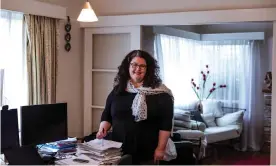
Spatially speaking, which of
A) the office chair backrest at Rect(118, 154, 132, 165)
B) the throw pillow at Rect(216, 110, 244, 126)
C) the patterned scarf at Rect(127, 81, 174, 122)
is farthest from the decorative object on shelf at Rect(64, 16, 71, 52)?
the throw pillow at Rect(216, 110, 244, 126)

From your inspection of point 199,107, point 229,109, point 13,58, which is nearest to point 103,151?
point 13,58

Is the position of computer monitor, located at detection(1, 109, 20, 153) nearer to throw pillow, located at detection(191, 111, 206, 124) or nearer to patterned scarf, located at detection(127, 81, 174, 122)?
patterned scarf, located at detection(127, 81, 174, 122)

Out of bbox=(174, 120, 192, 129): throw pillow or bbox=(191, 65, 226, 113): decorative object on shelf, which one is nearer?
bbox=(174, 120, 192, 129): throw pillow

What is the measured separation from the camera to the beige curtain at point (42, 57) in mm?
3668

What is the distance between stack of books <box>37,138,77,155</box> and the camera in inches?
105

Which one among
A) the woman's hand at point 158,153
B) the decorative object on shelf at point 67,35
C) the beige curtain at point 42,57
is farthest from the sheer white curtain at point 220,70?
the woman's hand at point 158,153

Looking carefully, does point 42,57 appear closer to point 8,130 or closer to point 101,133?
point 101,133

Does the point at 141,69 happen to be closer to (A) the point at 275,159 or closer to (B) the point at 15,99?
(B) the point at 15,99

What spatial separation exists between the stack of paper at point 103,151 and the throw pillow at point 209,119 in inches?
156

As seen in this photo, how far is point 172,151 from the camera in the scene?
2881mm

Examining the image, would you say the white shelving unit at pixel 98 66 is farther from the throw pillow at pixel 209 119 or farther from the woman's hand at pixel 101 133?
the throw pillow at pixel 209 119

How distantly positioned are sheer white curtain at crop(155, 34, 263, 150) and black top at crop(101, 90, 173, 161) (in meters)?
3.23

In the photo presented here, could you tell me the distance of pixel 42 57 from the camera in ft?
12.4

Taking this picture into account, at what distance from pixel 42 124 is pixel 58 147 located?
218 mm
